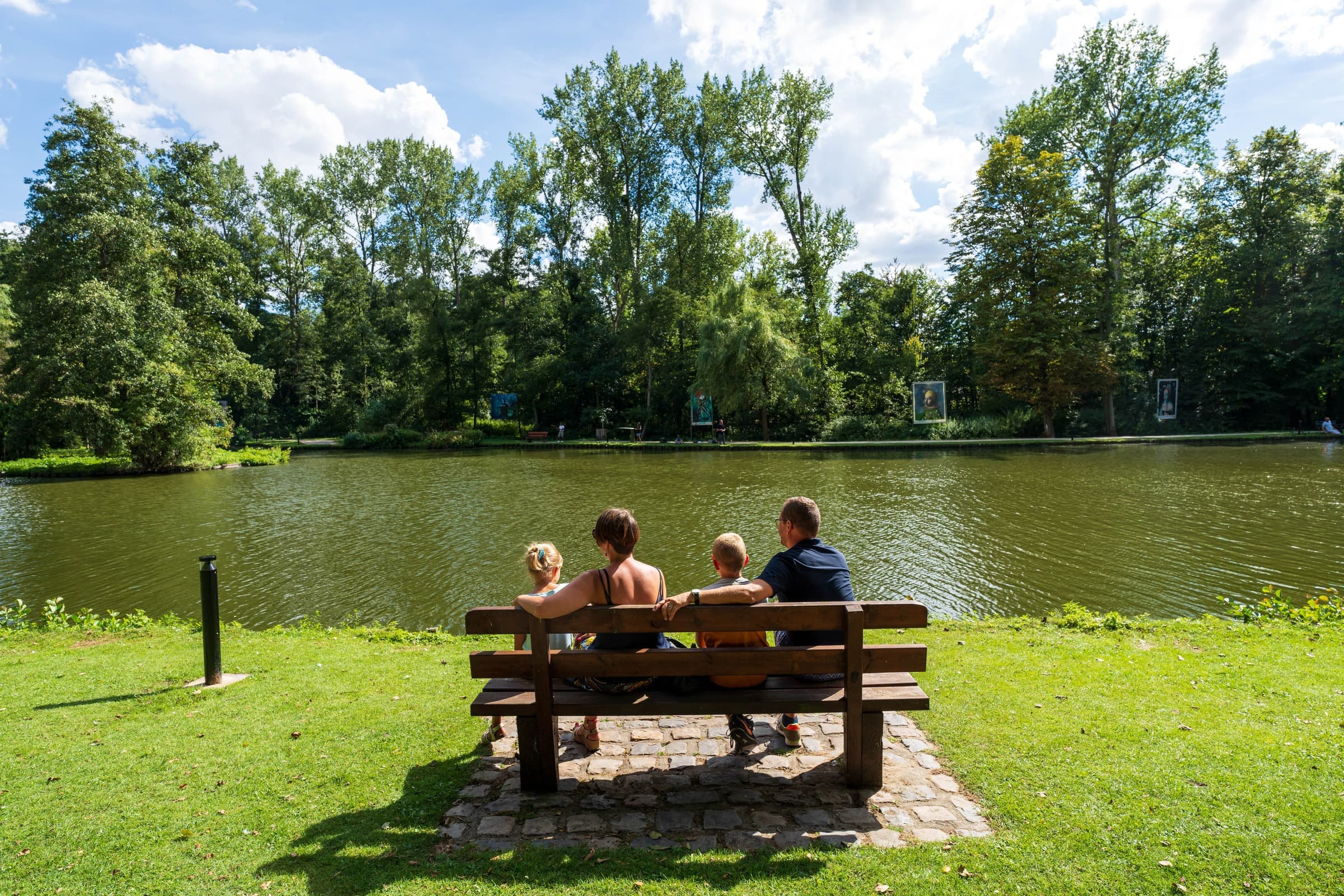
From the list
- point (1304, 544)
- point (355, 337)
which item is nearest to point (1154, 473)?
point (1304, 544)

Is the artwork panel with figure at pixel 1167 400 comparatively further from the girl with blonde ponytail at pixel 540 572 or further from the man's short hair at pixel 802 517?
the girl with blonde ponytail at pixel 540 572

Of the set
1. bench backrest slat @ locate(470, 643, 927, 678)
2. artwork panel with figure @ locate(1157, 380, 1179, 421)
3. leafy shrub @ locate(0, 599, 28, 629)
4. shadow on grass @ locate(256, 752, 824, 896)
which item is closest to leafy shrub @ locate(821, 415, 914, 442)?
artwork panel with figure @ locate(1157, 380, 1179, 421)

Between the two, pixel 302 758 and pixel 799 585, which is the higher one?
pixel 799 585

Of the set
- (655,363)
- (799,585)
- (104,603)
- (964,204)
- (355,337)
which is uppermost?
(964,204)

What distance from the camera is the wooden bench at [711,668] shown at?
324 cm

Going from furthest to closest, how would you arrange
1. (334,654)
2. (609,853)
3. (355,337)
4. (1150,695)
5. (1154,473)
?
(355,337) → (1154,473) → (334,654) → (1150,695) → (609,853)

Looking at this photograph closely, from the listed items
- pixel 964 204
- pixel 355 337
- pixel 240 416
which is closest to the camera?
pixel 964 204

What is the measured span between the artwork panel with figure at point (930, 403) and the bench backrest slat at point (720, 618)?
110 feet

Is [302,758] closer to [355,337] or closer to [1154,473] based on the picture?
[1154,473]

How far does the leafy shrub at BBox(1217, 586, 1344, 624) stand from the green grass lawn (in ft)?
3.65

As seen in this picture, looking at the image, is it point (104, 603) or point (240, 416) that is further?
point (240, 416)

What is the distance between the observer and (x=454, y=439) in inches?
1673

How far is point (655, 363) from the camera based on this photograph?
42938mm

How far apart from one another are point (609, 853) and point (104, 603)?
9959 millimetres
